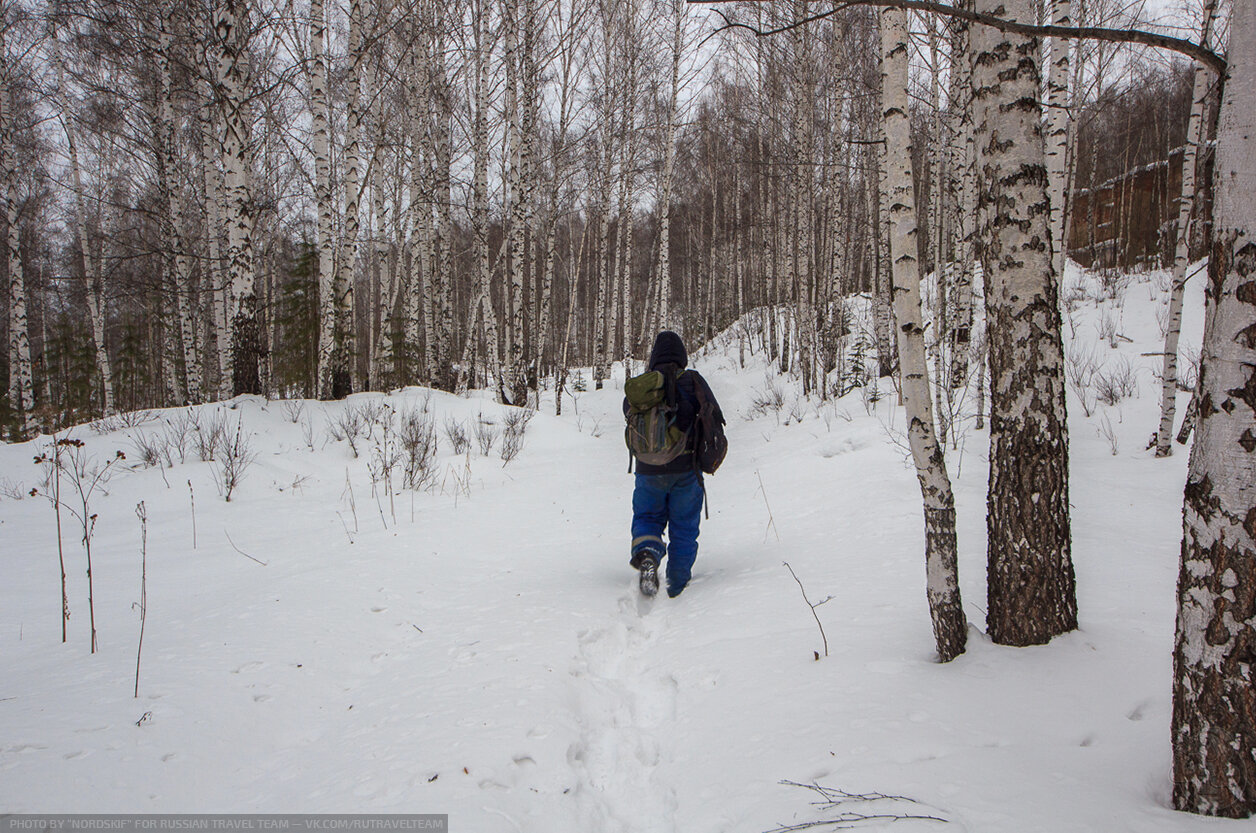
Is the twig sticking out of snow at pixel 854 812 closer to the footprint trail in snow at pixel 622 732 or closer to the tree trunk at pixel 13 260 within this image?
the footprint trail in snow at pixel 622 732

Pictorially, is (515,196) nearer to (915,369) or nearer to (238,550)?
A: (238,550)

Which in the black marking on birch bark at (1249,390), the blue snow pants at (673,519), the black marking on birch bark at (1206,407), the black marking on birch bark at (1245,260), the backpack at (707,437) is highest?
the black marking on birch bark at (1245,260)

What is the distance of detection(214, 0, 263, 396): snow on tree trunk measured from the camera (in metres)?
7.67

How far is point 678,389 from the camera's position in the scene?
399 cm

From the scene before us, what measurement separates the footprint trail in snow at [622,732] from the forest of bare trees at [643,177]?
124cm

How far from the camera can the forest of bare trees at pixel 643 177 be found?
88.5 inches

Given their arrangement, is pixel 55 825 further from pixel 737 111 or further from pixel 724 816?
pixel 737 111

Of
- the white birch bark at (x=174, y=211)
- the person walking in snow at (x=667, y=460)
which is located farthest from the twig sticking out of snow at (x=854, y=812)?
the white birch bark at (x=174, y=211)

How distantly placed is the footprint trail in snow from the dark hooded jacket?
1.02 m

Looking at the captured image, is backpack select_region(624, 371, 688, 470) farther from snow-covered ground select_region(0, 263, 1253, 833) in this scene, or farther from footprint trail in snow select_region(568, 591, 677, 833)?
footprint trail in snow select_region(568, 591, 677, 833)

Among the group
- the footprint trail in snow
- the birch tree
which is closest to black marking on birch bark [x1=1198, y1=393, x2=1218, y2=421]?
the footprint trail in snow

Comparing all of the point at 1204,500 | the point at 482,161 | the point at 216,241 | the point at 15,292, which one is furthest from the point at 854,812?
the point at 15,292

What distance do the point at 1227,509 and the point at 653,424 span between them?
2794mm

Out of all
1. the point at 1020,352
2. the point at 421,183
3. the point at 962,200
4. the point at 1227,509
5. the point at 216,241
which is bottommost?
Result: the point at 1227,509
